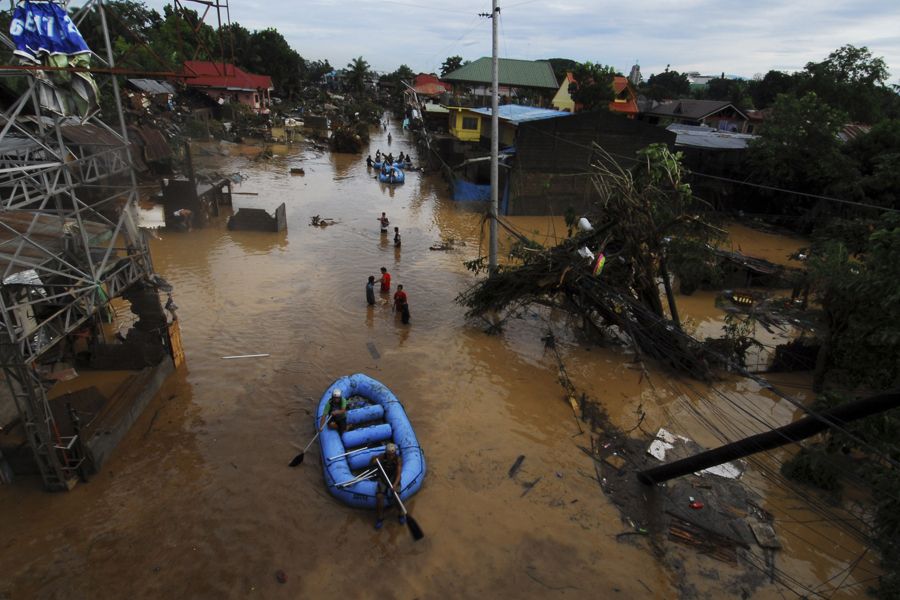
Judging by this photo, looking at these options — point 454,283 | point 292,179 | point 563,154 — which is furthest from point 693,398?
point 292,179

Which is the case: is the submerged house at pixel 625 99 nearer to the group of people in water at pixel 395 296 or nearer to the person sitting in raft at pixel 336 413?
the group of people in water at pixel 395 296

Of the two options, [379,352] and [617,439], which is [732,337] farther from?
[379,352]

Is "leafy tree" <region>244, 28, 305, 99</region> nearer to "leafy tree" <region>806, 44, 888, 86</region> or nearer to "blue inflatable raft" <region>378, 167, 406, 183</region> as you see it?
"blue inflatable raft" <region>378, 167, 406, 183</region>

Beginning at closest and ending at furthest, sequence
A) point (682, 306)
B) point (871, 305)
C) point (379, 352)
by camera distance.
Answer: point (871, 305) < point (379, 352) < point (682, 306)

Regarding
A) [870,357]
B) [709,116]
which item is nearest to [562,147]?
[870,357]

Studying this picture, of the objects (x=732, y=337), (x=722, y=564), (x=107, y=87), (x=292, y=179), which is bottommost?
(x=722, y=564)
